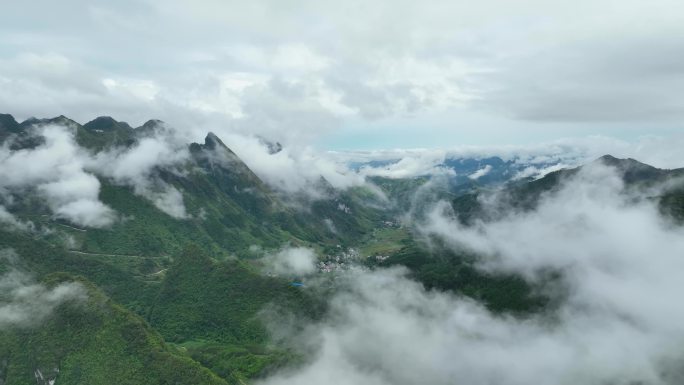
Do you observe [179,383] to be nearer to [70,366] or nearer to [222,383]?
[222,383]

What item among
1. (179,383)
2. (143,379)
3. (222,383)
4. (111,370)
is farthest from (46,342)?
(222,383)

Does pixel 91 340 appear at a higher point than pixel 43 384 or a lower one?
higher

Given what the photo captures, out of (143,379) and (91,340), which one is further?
(91,340)

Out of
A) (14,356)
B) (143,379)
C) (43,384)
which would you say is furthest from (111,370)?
(14,356)

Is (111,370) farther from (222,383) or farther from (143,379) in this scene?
(222,383)

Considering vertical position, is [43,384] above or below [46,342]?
below

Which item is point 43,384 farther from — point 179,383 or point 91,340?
point 179,383

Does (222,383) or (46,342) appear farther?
(46,342)
